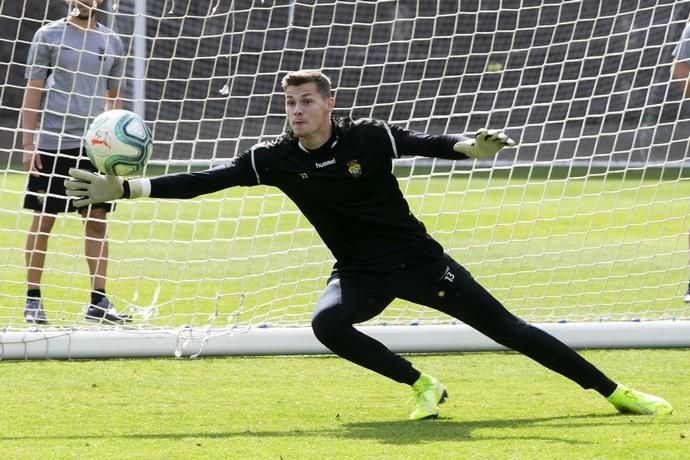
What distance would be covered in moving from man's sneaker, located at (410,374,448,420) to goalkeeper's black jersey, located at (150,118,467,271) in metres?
0.54

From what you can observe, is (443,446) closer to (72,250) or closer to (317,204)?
(317,204)

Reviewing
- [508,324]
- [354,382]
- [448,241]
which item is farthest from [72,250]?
[508,324]

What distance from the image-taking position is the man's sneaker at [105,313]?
24.1 ft

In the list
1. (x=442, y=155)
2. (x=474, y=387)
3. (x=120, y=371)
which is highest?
(x=442, y=155)

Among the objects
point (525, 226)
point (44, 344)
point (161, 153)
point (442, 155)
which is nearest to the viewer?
point (442, 155)

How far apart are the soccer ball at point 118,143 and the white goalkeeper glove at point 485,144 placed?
4.68ft

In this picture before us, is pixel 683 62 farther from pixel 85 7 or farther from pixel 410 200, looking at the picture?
pixel 410 200

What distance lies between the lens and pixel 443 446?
4.81m

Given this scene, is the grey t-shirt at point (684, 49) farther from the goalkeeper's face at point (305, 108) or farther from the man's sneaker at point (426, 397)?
the man's sneaker at point (426, 397)

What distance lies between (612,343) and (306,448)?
2909mm

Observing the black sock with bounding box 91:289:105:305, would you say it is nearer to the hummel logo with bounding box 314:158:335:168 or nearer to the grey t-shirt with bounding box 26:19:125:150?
the grey t-shirt with bounding box 26:19:125:150

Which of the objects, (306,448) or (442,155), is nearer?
(306,448)

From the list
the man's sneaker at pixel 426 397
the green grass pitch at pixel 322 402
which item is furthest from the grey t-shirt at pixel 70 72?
the man's sneaker at pixel 426 397

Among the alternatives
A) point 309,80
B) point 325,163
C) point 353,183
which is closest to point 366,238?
point 353,183
